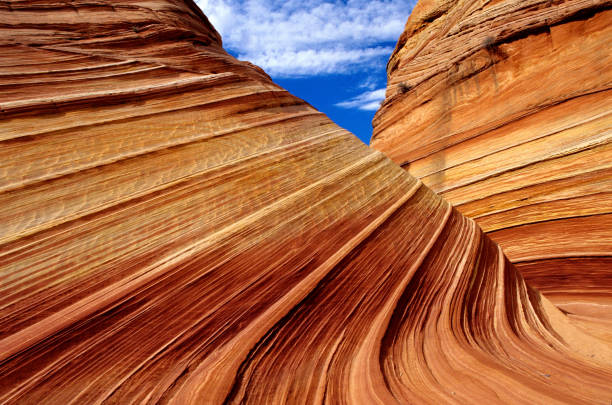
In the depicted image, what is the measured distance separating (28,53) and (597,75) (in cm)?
365

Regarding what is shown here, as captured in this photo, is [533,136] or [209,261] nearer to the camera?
[209,261]

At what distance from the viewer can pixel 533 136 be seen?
107 inches

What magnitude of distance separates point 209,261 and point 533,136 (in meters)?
2.91

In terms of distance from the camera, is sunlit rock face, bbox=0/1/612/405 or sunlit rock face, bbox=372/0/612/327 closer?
sunlit rock face, bbox=0/1/612/405

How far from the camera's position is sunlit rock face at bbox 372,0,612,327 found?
2.32m

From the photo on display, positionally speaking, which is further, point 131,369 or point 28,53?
point 28,53

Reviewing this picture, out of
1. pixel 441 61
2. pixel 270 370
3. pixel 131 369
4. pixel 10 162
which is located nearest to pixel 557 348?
pixel 270 370

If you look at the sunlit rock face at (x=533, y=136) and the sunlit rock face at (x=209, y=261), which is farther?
the sunlit rock face at (x=533, y=136)

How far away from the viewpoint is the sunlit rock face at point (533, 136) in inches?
91.4

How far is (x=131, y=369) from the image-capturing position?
2.60ft

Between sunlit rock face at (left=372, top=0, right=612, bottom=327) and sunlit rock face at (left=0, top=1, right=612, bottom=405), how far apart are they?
2.98 ft

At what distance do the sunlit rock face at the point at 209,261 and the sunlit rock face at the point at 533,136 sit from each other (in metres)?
0.91

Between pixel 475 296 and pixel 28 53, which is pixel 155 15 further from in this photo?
pixel 475 296

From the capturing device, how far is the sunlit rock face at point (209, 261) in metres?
0.81
